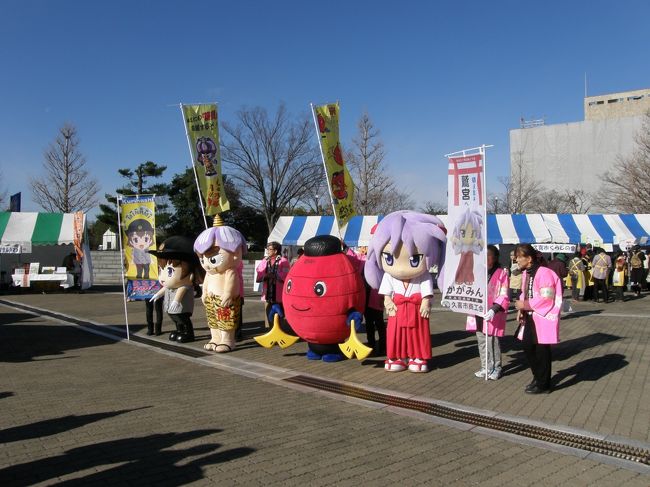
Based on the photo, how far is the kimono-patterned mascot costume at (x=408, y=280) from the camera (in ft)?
22.9

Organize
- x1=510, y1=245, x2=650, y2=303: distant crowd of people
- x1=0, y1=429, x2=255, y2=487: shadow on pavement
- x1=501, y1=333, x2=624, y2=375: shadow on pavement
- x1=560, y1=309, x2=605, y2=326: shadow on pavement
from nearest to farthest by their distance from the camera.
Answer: x1=0, y1=429, x2=255, y2=487: shadow on pavement < x1=501, y1=333, x2=624, y2=375: shadow on pavement < x1=560, y1=309, x2=605, y2=326: shadow on pavement < x1=510, y1=245, x2=650, y2=303: distant crowd of people

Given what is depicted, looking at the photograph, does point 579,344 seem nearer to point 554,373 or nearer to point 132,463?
point 554,373

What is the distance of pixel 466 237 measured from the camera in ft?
21.7

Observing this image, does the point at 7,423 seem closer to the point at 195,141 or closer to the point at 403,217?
the point at 403,217

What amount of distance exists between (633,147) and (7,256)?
5088 centimetres

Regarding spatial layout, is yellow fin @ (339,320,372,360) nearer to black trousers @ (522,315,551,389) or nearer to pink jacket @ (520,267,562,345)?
black trousers @ (522,315,551,389)

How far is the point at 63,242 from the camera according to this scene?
71.2ft

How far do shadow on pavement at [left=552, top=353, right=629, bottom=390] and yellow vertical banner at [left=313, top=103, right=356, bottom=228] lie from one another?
15.2ft

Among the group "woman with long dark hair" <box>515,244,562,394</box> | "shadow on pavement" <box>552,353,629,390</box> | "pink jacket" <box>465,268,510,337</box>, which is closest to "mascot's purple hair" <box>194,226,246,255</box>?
"pink jacket" <box>465,268,510,337</box>

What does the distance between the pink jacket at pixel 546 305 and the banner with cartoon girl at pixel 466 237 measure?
69 cm

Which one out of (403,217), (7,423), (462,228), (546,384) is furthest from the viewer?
(403,217)

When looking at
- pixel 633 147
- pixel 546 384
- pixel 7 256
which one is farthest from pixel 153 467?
pixel 633 147

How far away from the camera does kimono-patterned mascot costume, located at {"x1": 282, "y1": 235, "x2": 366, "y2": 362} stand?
287 inches

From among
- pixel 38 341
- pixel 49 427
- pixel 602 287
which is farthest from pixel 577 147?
pixel 49 427
